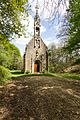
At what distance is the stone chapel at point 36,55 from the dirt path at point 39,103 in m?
19.4

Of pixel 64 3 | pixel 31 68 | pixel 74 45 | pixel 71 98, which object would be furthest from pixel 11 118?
pixel 31 68

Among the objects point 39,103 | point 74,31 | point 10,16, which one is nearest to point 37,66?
point 74,31

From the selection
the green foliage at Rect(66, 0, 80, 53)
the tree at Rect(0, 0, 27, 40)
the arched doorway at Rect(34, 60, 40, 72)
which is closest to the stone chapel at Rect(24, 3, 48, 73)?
the arched doorway at Rect(34, 60, 40, 72)

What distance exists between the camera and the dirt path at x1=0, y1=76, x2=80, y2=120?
7.30 m

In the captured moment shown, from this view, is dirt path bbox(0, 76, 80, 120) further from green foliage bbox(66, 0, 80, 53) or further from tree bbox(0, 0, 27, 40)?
green foliage bbox(66, 0, 80, 53)

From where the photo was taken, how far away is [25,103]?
8227 millimetres

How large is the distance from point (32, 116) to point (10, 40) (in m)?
7.32

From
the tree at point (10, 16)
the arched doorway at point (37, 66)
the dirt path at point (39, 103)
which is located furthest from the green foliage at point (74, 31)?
the arched doorway at point (37, 66)

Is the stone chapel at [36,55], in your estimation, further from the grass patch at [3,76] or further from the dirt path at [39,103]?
the dirt path at [39,103]

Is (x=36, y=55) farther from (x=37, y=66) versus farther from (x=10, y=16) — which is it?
(x=10, y=16)

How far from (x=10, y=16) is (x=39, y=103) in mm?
6634

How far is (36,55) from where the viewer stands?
3055 centimetres

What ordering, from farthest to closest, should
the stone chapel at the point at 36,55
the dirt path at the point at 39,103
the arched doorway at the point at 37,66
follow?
the arched doorway at the point at 37,66, the stone chapel at the point at 36,55, the dirt path at the point at 39,103

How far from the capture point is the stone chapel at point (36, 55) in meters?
29.8
